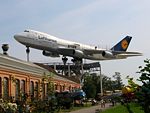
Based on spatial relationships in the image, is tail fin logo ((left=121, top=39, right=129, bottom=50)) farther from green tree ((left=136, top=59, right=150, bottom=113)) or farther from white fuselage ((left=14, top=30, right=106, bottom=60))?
green tree ((left=136, top=59, right=150, bottom=113))

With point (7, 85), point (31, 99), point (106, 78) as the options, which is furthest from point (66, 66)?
point (31, 99)

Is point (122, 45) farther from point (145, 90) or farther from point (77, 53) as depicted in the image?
point (145, 90)

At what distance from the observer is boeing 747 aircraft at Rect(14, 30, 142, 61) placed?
72.2 metres

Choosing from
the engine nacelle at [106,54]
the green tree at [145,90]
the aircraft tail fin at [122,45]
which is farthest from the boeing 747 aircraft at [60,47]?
the green tree at [145,90]

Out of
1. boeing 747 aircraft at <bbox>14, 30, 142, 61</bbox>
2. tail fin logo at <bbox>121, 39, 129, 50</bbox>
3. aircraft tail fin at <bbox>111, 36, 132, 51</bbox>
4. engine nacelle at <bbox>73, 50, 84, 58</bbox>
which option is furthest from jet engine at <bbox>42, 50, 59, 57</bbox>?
tail fin logo at <bbox>121, 39, 129, 50</bbox>

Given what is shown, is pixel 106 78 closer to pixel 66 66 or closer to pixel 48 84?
pixel 66 66

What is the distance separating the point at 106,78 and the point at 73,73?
26.9 m

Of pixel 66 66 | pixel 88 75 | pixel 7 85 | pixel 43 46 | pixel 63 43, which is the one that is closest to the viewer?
pixel 7 85

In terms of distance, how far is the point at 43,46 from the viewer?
A: 2862 inches

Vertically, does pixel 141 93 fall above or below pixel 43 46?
below

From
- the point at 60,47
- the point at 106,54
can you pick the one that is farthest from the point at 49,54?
the point at 106,54

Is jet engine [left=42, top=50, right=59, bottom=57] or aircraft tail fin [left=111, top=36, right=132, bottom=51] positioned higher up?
aircraft tail fin [left=111, top=36, right=132, bottom=51]

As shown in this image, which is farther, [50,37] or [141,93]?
[50,37]

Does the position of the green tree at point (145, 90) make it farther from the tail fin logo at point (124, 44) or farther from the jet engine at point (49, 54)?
the tail fin logo at point (124, 44)
